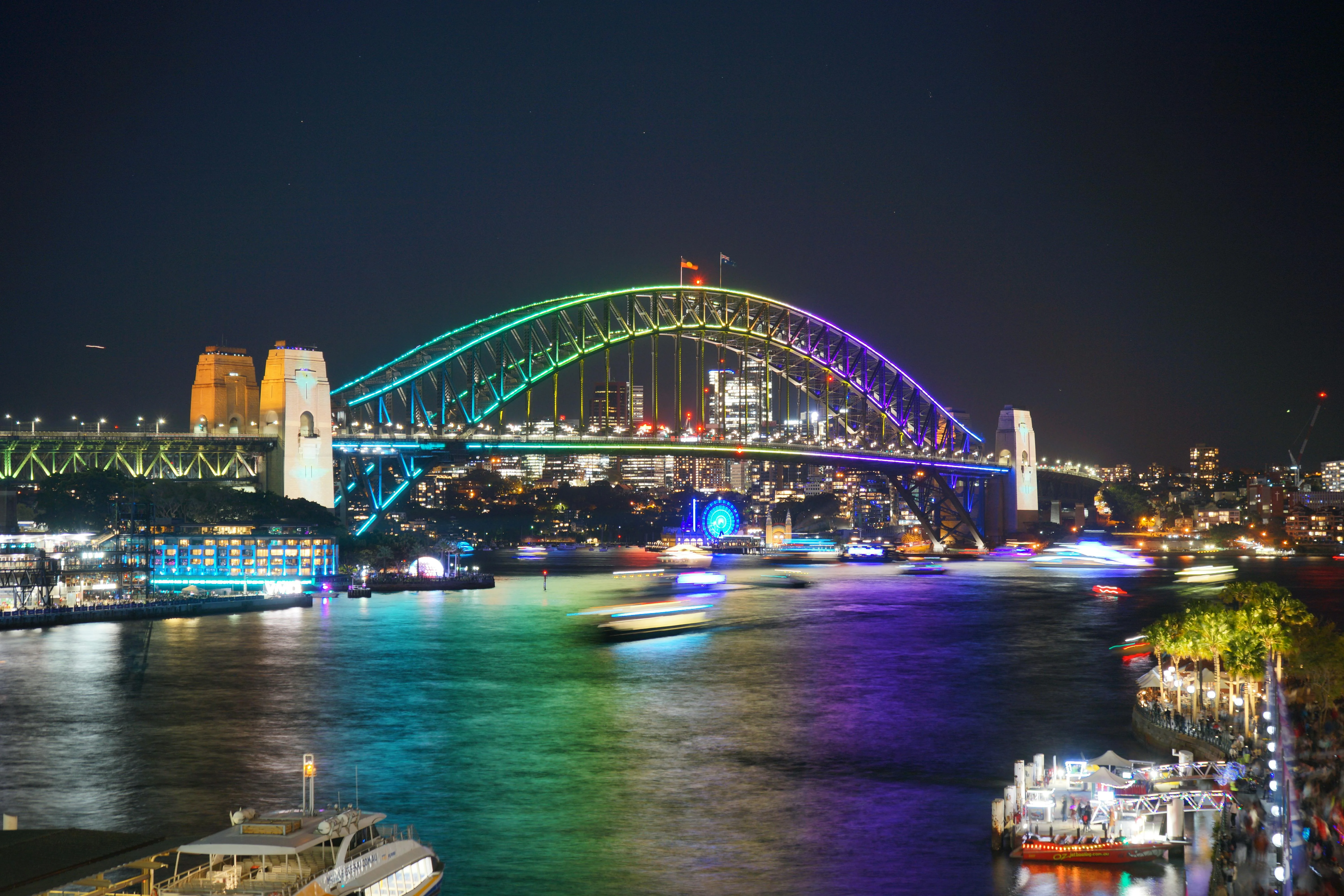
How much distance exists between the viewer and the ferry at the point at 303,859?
1505cm

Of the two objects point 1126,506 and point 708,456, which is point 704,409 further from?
point 1126,506

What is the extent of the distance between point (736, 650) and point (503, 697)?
38.8 ft

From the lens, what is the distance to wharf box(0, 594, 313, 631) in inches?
2019

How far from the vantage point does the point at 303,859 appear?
1555 cm

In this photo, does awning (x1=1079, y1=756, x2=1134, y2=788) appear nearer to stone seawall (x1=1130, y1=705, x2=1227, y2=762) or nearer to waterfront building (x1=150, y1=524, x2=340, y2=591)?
stone seawall (x1=1130, y1=705, x2=1227, y2=762)

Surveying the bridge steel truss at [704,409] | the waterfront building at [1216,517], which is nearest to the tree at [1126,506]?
the waterfront building at [1216,517]

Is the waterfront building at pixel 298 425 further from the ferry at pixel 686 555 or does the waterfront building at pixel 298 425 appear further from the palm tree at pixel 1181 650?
the palm tree at pixel 1181 650

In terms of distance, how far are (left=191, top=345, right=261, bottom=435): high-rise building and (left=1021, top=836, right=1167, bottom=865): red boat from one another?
5802cm

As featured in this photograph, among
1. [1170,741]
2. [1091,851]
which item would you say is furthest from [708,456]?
[1091,851]

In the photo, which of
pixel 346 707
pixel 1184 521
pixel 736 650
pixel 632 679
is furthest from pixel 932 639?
pixel 1184 521

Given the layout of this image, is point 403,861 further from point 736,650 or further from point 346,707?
point 736,650

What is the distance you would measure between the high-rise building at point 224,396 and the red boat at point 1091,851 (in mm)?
58017

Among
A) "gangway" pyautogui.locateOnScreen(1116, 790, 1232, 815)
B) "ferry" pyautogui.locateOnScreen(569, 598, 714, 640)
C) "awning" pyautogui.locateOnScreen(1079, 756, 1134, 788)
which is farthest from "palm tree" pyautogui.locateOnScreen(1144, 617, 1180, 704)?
"ferry" pyautogui.locateOnScreen(569, 598, 714, 640)

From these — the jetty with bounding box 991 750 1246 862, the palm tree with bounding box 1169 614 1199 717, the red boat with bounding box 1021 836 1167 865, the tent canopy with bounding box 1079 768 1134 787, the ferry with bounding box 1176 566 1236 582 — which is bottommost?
the red boat with bounding box 1021 836 1167 865
